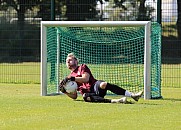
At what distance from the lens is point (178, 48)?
20.9 metres

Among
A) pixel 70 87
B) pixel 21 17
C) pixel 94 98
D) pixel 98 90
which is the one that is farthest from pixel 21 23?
pixel 94 98

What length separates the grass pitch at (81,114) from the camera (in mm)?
9773

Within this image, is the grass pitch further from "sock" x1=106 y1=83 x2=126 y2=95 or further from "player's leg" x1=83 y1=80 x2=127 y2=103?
"sock" x1=106 y1=83 x2=126 y2=95

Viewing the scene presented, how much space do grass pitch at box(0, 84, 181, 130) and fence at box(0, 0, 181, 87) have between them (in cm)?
593

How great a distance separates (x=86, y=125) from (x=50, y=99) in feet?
13.1

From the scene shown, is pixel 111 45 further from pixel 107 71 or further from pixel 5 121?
pixel 5 121

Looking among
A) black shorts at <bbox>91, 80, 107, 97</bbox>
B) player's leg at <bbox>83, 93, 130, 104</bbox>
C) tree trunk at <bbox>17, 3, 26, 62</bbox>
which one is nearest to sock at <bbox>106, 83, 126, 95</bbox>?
black shorts at <bbox>91, 80, 107, 97</bbox>

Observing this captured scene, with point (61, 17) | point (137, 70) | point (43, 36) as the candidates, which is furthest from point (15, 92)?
point (61, 17)

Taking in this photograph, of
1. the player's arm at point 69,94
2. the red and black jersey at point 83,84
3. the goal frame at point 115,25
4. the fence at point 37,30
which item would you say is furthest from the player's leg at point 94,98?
the fence at point 37,30

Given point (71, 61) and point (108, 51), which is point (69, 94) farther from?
point (108, 51)

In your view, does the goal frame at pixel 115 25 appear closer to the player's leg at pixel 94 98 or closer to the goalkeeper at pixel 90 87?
the goalkeeper at pixel 90 87

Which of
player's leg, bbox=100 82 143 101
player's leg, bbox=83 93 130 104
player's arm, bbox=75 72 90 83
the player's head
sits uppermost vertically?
the player's head

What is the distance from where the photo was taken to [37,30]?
21656 mm

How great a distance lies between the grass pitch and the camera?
9.77 metres
